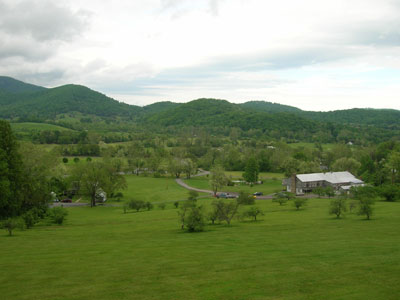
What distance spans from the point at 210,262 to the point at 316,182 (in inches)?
2580

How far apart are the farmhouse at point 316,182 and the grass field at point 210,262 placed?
43080 millimetres

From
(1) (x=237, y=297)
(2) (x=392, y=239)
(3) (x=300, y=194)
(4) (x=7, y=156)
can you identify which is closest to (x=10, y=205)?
(4) (x=7, y=156)

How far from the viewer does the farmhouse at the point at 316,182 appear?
262ft

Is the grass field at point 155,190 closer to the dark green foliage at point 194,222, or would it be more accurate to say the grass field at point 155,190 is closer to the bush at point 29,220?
the bush at point 29,220

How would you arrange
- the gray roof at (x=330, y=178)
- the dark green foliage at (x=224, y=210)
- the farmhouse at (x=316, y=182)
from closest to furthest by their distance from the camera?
1. the dark green foliage at (x=224, y=210)
2. the farmhouse at (x=316, y=182)
3. the gray roof at (x=330, y=178)

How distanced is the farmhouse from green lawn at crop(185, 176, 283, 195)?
4631 millimetres

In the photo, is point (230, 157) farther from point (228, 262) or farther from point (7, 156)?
point (228, 262)

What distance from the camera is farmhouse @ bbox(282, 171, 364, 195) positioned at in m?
79.9

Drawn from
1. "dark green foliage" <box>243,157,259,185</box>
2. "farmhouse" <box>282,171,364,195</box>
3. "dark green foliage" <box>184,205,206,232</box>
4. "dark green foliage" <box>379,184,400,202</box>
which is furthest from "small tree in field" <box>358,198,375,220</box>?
"dark green foliage" <box>243,157,259,185</box>

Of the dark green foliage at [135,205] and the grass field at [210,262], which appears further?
the dark green foliage at [135,205]

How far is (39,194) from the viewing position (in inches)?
1982

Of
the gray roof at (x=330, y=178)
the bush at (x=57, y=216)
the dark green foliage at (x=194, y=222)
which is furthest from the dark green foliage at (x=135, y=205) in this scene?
the gray roof at (x=330, y=178)

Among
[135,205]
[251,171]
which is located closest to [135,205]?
[135,205]

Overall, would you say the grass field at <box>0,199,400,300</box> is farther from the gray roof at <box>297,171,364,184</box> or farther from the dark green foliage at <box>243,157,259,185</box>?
the dark green foliage at <box>243,157,259,185</box>
